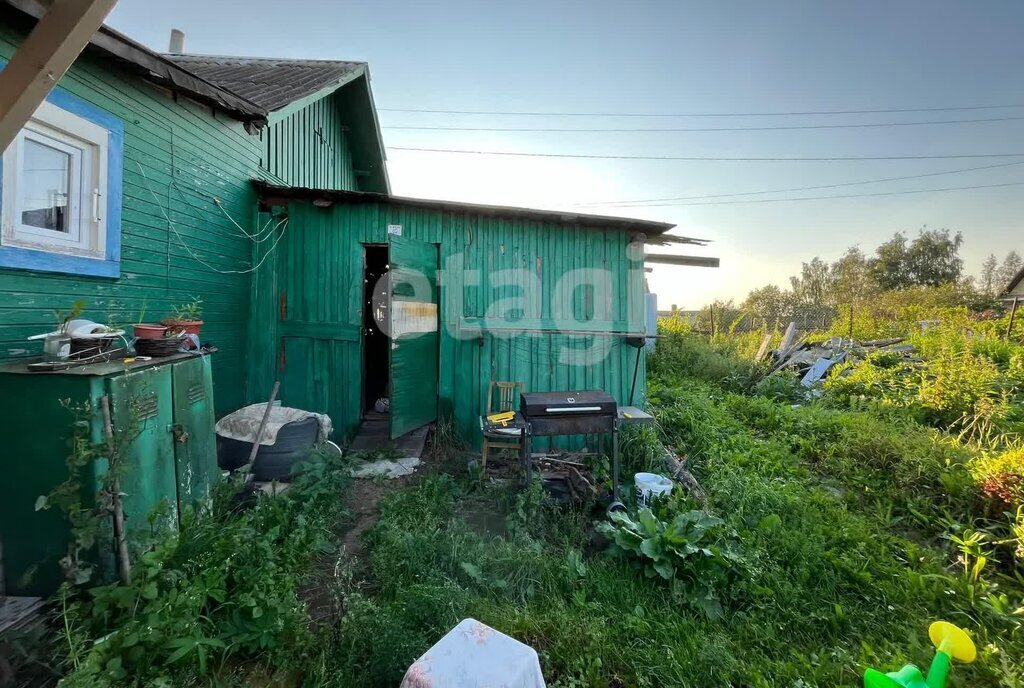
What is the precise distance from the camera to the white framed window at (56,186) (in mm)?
2691

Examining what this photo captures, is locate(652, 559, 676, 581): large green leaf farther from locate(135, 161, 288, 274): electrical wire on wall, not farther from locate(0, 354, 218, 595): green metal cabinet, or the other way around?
locate(135, 161, 288, 274): electrical wire on wall

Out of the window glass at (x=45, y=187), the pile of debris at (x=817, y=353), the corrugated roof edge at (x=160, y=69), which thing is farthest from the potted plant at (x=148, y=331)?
the pile of debris at (x=817, y=353)

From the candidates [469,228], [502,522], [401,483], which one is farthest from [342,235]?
[502,522]

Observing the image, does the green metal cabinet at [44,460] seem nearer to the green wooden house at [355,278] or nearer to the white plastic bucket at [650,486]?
the green wooden house at [355,278]

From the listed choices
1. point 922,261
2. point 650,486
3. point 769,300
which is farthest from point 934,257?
point 650,486

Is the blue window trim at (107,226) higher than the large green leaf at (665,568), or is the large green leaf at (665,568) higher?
the blue window trim at (107,226)

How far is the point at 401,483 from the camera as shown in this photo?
4402mm

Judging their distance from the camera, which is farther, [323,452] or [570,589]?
[323,452]

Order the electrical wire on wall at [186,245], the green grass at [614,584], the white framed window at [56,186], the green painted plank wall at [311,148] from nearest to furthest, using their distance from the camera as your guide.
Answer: the green grass at [614,584], the white framed window at [56,186], the electrical wire on wall at [186,245], the green painted plank wall at [311,148]

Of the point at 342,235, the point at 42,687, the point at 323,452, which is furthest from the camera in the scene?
the point at 342,235

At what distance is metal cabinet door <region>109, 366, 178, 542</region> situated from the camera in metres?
2.36

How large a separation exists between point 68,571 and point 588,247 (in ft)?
17.9

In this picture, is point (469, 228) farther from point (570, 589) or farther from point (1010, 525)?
point (1010, 525)

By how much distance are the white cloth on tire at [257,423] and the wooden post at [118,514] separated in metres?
1.78
